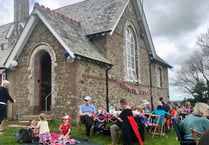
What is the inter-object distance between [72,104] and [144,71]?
8.85m

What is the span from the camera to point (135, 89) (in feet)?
51.9

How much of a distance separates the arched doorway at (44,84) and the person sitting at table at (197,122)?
9382 mm

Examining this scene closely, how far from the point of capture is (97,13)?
1499cm

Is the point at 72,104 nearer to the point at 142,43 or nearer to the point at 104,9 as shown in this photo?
the point at 104,9

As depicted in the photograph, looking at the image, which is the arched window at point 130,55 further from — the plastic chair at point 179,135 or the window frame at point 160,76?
the plastic chair at point 179,135

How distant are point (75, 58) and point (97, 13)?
5741 millimetres

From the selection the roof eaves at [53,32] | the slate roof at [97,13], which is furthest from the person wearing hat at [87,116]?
the slate roof at [97,13]

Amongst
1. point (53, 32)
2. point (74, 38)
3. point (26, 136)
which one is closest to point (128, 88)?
point (74, 38)

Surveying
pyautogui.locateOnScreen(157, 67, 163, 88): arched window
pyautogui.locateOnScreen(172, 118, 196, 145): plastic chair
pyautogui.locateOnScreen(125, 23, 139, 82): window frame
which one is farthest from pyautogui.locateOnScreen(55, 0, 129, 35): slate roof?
pyautogui.locateOnScreen(172, 118, 196, 145): plastic chair

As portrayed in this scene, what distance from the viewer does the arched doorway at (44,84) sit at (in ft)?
40.6

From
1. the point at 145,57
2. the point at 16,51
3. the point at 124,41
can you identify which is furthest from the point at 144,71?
the point at 16,51

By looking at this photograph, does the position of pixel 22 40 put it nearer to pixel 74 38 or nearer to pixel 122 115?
pixel 74 38

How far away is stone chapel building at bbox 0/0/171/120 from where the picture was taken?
10.6 m

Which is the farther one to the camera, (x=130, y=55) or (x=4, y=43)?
(x=4, y=43)
